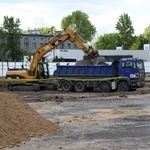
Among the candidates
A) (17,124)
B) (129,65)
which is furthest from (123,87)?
(17,124)

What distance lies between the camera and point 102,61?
38.0 m

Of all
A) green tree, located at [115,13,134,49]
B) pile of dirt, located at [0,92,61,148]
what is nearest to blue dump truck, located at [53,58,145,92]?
pile of dirt, located at [0,92,61,148]

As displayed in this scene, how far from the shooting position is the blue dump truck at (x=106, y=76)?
35.7 meters

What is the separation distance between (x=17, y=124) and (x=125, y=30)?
10177 cm

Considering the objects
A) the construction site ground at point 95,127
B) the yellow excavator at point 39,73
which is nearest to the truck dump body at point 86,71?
the yellow excavator at point 39,73

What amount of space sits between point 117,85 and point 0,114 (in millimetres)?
23064

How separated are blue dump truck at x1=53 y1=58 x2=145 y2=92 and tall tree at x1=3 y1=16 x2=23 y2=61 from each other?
32069mm

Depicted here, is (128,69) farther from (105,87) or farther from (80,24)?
(80,24)

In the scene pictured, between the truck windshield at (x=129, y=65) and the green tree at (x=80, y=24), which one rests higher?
the green tree at (x=80, y=24)

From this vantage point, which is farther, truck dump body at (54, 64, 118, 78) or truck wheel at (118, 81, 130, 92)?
truck dump body at (54, 64, 118, 78)

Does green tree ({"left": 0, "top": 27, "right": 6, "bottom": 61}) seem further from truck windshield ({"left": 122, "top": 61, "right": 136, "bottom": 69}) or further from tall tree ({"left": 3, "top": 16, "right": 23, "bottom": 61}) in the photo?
truck windshield ({"left": 122, "top": 61, "right": 136, "bottom": 69})

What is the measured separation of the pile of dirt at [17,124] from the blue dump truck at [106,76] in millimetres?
20544

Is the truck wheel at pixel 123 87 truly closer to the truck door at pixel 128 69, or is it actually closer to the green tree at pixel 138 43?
the truck door at pixel 128 69

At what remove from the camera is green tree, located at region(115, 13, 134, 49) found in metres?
113
